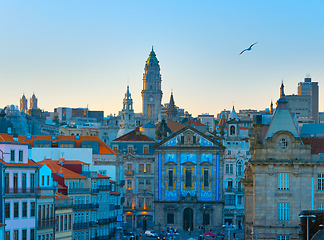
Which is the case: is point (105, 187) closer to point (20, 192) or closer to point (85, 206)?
point (85, 206)

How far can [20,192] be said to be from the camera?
79312 mm

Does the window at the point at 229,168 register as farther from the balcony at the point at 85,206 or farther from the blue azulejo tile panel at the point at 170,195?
the balcony at the point at 85,206

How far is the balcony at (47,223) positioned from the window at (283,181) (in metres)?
30.3

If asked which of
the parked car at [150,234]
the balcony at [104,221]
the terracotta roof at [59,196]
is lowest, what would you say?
the parked car at [150,234]

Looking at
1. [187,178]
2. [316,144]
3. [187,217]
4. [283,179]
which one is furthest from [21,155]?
[187,217]

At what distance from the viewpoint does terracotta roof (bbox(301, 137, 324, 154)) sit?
10694cm

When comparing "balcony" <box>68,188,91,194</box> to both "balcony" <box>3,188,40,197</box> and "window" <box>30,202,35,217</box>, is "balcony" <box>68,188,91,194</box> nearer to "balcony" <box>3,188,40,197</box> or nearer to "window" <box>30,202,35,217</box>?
"balcony" <box>3,188,40,197</box>

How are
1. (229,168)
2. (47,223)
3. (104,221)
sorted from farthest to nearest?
(229,168) → (104,221) → (47,223)

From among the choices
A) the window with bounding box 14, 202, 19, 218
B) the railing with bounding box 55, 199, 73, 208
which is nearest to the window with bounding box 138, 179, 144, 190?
the railing with bounding box 55, 199, 73, 208

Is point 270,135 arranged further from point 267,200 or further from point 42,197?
point 42,197

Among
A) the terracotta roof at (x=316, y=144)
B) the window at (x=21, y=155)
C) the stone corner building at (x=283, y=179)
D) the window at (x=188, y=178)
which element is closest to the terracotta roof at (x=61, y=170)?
the stone corner building at (x=283, y=179)

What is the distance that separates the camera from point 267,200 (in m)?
106

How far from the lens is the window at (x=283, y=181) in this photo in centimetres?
10625

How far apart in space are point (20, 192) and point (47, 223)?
653cm
